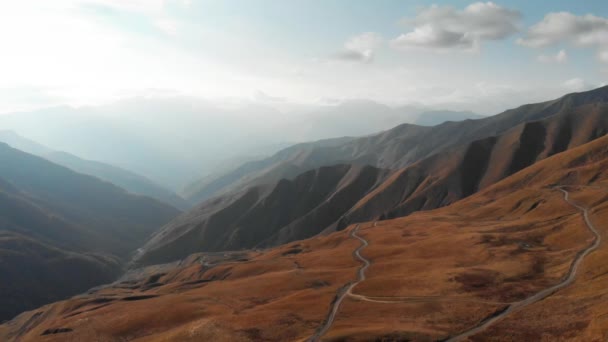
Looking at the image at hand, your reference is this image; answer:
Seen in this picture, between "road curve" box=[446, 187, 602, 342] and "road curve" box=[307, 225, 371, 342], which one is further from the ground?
"road curve" box=[446, 187, 602, 342]

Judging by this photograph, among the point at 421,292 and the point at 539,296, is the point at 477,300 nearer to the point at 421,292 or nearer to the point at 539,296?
the point at 539,296

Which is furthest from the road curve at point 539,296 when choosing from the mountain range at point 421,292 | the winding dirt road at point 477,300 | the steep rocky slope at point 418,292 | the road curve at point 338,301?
the road curve at point 338,301

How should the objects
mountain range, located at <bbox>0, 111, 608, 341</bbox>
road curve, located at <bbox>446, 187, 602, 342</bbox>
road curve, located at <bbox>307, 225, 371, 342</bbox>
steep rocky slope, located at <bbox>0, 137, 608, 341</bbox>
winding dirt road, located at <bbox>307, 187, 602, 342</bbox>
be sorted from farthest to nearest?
1. road curve, located at <bbox>307, 225, 371, 342</bbox>
2. mountain range, located at <bbox>0, 111, 608, 341</bbox>
3. steep rocky slope, located at <bbox>0, 137, 608, 341</bbox>
4. winding dirt road, located at <bbox>307, 187, 602, 342</bbox>
5. road curve, located at <bbox>446, 187, 602, 342</bbox>

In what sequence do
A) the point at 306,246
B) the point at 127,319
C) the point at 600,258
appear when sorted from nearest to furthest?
1. the point at 600,258
2. the point at 127,319
3. the point at 306,246

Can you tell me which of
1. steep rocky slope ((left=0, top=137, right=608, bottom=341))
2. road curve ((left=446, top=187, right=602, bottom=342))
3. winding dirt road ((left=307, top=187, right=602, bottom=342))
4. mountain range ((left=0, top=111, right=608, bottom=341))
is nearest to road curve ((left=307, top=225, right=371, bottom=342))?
winding dirt road ((left=307, top=187, right=602, bottom=342))

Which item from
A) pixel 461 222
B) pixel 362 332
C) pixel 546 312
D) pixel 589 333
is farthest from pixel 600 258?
pixel 461 222

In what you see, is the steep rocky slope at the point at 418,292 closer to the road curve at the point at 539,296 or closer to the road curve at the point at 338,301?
the road curve at the point at 539,296

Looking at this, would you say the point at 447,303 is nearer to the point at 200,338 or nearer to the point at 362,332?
the point at 362,332

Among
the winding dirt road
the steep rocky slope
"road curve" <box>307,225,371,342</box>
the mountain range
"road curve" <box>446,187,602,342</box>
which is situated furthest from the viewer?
"road curve" <box>307,225,371,342</box>

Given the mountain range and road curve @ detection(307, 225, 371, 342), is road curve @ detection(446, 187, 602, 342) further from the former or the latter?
road curve @ detection(307, 225, 371, 342)
